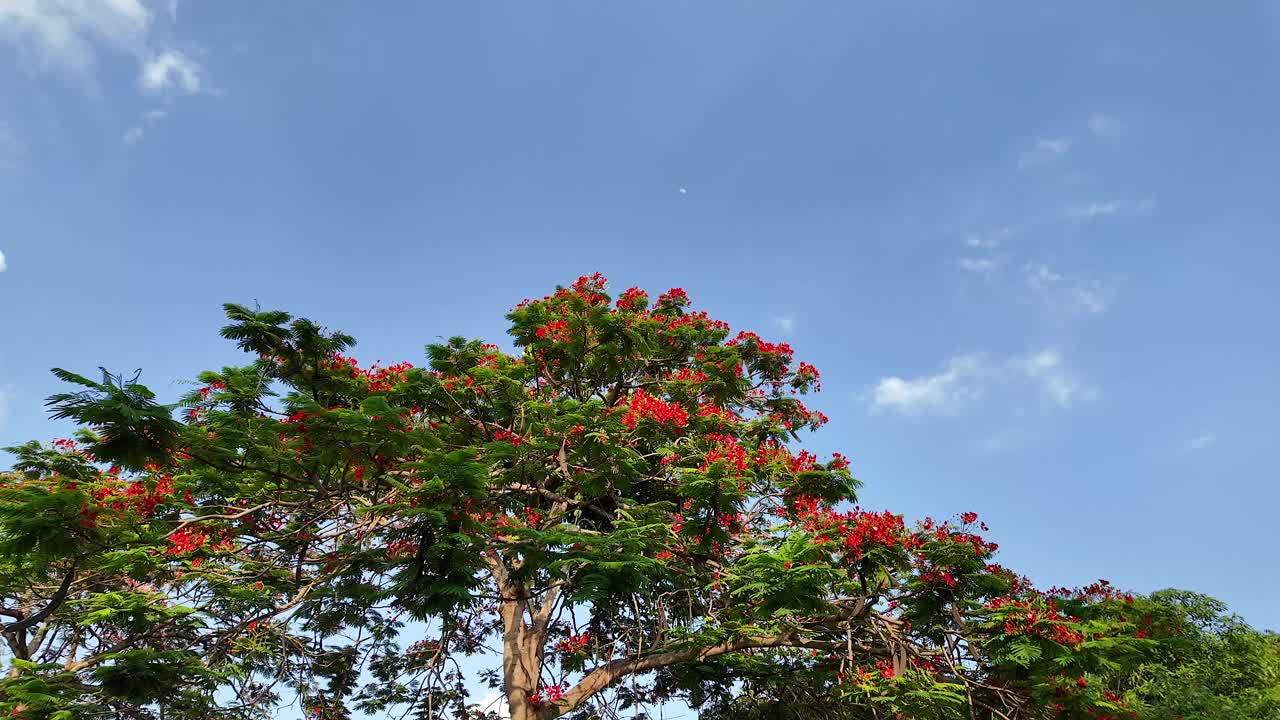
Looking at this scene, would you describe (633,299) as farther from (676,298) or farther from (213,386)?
(213,386)

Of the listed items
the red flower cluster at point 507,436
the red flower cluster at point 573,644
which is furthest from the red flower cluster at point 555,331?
the red flower cluster at point 573,644

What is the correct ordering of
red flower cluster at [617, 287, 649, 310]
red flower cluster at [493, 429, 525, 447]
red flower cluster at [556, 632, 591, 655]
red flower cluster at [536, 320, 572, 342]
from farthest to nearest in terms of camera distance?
red flower cluster at [617, 287, 649, 310], red flower cluster at [536, 320, 572, 342], red flower cluster at [556, 632, 591, 655], red flower cluster at [493, 429, 525, 447]

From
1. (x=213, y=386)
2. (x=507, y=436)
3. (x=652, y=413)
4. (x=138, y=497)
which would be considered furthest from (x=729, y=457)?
(x=138, y=497)

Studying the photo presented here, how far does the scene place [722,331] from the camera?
47.1 ft

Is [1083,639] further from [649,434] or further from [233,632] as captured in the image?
[233,632]

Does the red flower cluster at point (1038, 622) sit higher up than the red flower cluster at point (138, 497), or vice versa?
the red flower cluster at point (138, 497)

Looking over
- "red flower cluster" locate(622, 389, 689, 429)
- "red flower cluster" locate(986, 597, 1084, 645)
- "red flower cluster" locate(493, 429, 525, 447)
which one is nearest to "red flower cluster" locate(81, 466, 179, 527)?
"red flower cluster" locate(493, 429, 525, 447)

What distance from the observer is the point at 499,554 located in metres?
11.7

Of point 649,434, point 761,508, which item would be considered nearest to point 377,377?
point 649,434

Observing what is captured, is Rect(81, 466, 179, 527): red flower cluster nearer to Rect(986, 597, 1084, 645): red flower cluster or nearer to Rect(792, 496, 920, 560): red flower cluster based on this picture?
Rect(792, 496, 920, 560): red flower cluster

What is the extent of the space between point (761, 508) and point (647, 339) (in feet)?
13.9

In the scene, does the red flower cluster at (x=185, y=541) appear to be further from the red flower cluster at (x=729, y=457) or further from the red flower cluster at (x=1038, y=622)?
the red flower cluster at (x=1038, y=622)

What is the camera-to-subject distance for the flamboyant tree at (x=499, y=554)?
8039 millimetres

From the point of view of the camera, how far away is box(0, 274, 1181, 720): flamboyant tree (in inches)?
316
